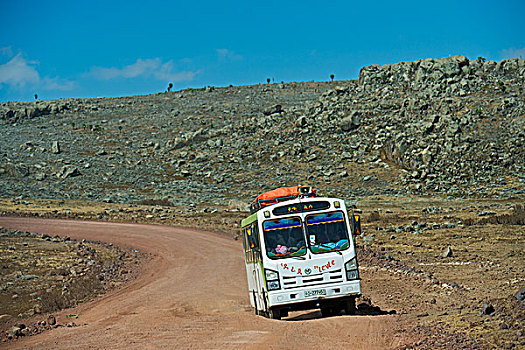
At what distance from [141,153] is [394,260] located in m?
59.8


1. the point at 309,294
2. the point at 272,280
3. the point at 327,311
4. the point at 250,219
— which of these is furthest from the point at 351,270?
the point at 250,219

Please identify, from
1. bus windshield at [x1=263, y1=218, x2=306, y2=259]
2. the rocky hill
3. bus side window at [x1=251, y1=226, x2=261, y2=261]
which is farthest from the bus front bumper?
A: the rocky hill

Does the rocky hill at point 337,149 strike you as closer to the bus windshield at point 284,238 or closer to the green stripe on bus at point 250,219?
the green stripe on bus at point 250,219

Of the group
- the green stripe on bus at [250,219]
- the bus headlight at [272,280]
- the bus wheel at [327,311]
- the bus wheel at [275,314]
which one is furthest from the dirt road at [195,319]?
the green stripe on bus at [250,219]

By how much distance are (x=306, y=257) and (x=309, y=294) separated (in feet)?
3.09

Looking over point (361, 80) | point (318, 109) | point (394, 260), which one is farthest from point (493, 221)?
point (361, 80)

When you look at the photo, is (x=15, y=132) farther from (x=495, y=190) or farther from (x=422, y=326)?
(x=422, y=326)

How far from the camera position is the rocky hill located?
54250 millimetres

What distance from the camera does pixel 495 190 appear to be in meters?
47.4

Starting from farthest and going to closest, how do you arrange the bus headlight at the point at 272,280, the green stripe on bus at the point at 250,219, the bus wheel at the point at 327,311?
the green stripe on bus at the point at 250,219 < the bus wheel at the point at 327,311 < the bus headlight at the point at 272,280

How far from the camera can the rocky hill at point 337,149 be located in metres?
54.2

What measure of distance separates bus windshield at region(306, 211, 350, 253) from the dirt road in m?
1.92

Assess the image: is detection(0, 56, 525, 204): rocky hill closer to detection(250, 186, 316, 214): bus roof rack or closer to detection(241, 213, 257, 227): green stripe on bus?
detection(250, 186, 316, 214): bus roof rack

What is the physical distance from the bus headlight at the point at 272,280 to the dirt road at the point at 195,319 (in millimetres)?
A: 862
